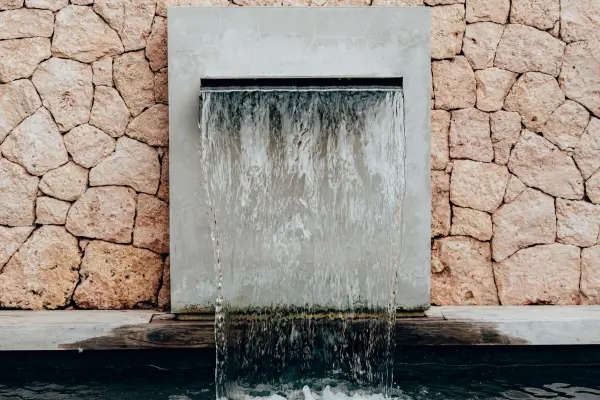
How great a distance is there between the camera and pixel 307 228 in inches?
149

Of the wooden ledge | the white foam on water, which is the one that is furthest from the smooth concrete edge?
the white foam on water

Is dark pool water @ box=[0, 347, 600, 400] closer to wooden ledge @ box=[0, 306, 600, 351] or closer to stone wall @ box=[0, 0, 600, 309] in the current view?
wooden ledge @ box=[0, 306, 600, 351]

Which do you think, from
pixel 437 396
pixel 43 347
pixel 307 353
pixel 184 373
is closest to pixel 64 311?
pixel 43 347

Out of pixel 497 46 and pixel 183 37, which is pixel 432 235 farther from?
pixel 183 37

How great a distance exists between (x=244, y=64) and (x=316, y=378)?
6.16ft

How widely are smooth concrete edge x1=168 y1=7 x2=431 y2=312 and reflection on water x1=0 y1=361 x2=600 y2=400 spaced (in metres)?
0.45

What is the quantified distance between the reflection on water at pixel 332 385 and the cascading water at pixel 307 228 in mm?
261

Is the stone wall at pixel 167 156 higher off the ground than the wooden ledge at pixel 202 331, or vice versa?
the stone wall at pixel 167 156

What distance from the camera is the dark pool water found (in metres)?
3.31

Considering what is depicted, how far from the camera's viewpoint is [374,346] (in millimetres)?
3660

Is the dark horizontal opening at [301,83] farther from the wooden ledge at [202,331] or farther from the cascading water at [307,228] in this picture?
the wooden ledge at [202,331]

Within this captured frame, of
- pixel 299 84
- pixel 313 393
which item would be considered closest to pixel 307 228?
pixel 299 84

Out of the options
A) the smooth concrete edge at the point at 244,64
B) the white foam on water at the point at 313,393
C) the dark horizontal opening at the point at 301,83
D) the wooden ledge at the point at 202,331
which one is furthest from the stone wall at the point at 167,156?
the white foam on water at the point at 313,393

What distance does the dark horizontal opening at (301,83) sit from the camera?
3.56m
